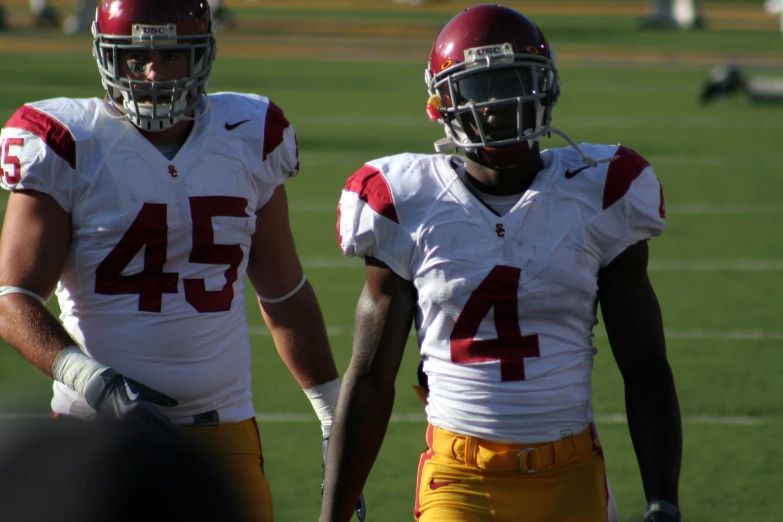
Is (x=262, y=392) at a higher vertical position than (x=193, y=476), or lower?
lower

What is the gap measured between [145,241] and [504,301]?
2.91 feet

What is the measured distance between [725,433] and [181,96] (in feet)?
10.7

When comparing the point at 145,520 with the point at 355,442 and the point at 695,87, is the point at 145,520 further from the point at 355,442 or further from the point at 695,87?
the point at 695,87

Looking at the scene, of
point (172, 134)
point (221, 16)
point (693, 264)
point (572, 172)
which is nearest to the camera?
point (572, 172)

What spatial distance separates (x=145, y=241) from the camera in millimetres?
3033

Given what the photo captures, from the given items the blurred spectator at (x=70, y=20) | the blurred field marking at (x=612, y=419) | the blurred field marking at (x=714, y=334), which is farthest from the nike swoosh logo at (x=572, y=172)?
the blurred spectator at (x=70, y=20)

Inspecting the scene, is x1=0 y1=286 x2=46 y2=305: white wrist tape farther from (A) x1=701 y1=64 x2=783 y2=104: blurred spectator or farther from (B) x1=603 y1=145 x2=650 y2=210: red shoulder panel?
(A) x1=701 y1=64 x2=783 y2=104: blurred spectator

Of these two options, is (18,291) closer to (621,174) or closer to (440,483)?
(440,483)

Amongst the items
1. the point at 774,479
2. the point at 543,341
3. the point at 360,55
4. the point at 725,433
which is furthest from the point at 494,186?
the point at 360,55

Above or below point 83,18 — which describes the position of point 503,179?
above

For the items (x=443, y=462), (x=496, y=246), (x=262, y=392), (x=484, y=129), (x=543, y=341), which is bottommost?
(x=262, y=392)

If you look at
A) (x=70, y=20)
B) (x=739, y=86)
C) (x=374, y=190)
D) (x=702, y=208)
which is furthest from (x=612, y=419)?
(x=70, y=20)

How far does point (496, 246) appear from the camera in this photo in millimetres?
2729

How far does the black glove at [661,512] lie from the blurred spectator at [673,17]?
2338cm
